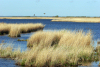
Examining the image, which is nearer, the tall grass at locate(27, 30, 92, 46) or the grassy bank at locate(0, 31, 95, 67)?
the grassy bank at locate(0, 31, 95, 67)

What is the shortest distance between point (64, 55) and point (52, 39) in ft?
19.4

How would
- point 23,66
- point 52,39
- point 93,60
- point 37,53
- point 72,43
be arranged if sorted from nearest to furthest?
point 23,66 → point 37,53 → point 93,60 → point 72,43 → point 52,39

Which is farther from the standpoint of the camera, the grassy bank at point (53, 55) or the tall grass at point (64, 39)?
the tall grass at point (64, 39)

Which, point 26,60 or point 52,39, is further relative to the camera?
point 52,39

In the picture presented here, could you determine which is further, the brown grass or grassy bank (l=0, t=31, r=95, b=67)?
the brown grass

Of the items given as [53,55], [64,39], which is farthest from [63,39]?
[53,55]

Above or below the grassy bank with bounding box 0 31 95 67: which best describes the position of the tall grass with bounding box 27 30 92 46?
above

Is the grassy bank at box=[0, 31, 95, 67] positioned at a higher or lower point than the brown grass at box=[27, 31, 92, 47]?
lower

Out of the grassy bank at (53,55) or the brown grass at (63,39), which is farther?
the brown grass at (63,39)

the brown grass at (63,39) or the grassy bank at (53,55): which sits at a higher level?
the brown grass at (63,39)

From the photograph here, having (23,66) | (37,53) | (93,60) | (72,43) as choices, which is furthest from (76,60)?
(72,43)

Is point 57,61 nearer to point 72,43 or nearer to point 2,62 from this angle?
point 2,62

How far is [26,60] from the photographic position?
382 inches

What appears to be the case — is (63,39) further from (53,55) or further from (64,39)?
(53,55)
